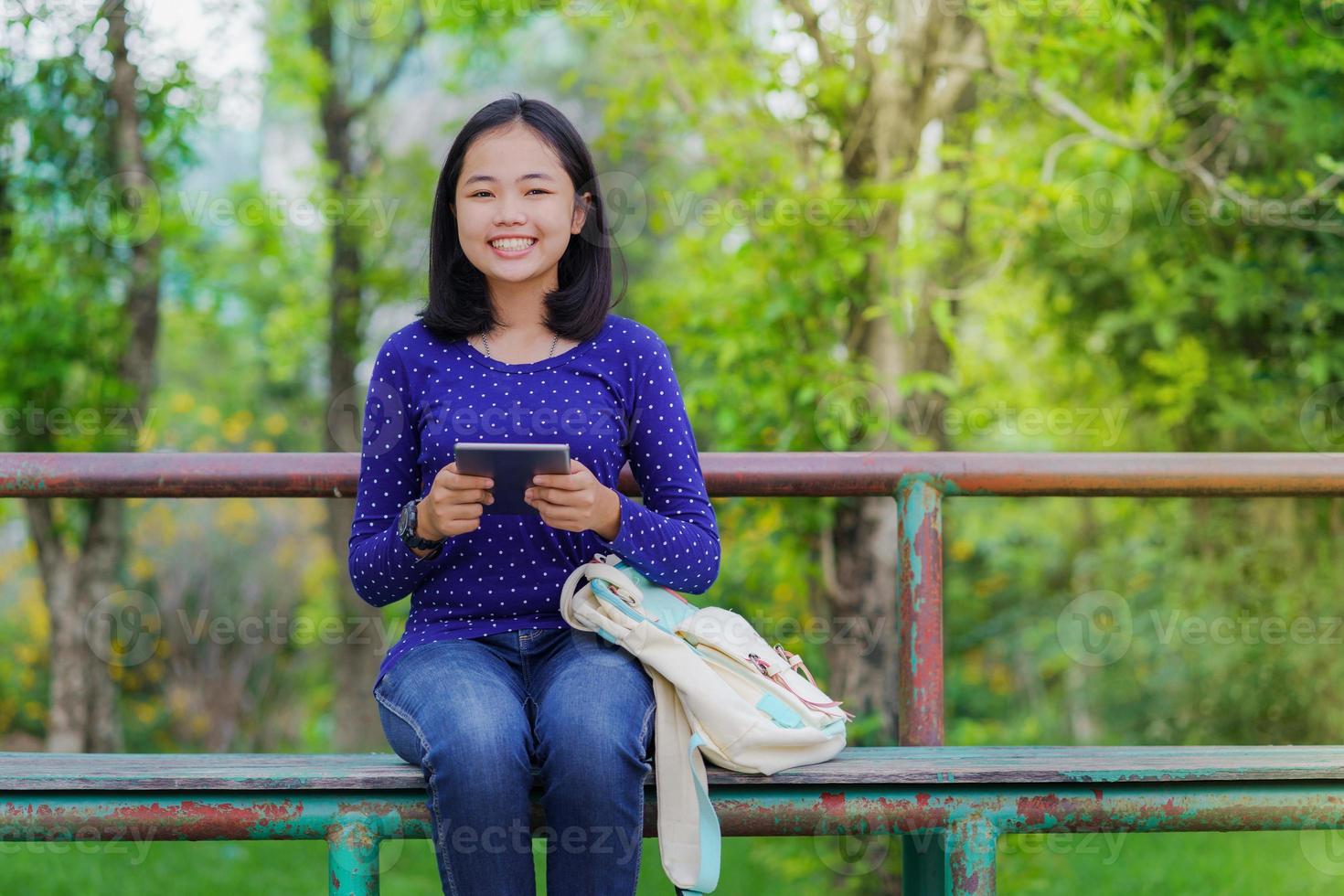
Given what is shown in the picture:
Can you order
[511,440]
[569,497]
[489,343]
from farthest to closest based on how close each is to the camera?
1. [489,343]
2. [511,440]
3. [569,497]

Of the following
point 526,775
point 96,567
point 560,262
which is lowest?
point 96,567

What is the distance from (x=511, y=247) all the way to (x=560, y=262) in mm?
157

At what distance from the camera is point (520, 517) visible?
2.07m

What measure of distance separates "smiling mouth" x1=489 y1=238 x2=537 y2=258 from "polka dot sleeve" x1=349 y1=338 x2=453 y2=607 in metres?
0.23

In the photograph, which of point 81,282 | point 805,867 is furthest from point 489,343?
point 81,282

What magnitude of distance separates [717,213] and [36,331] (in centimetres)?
253

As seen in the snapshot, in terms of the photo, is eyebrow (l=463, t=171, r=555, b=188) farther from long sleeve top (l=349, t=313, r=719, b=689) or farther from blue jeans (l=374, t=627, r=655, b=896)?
blue jeans (l=374, t=627, r=655, b=896)

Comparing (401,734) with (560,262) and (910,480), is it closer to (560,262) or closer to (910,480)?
(560,262)

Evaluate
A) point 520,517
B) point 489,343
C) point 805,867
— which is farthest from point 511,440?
point 805,867

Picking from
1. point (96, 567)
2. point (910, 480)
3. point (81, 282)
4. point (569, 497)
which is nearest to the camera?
point (569, 497)

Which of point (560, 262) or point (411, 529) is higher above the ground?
point (560, 262)

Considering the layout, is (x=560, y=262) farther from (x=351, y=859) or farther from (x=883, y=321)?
(x=883, y=321)

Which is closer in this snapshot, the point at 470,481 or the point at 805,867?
the point at 470,481

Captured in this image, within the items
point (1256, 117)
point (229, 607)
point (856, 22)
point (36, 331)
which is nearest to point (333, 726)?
point (229, 607)
